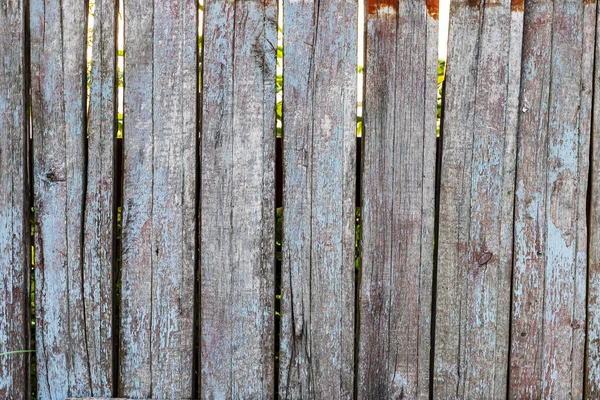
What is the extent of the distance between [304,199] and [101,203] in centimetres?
86

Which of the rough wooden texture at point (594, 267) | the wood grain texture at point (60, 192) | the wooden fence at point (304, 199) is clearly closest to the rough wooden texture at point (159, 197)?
the wooden fence at point (304, 199)

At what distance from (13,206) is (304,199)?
4.05 feet

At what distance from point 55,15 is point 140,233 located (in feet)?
3.20

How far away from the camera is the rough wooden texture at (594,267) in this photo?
2.38 meters

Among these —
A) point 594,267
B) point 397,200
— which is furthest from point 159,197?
point 594,267

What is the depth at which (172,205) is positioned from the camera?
7.86 ft

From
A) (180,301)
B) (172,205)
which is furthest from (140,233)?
(180,301)

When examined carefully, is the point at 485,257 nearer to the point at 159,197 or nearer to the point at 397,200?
the point at 397,200

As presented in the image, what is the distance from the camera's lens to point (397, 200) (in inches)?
93.7

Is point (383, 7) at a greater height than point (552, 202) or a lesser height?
greater

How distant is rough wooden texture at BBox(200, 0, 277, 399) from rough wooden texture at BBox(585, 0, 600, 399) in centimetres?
134

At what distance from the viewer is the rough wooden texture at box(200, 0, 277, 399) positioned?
2.36 metres

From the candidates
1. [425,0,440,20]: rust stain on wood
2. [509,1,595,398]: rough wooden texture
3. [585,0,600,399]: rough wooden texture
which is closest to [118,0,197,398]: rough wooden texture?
[425,0,440,20]: rust stain on wood

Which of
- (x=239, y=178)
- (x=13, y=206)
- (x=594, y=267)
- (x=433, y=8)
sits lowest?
(x=594, y=267)
